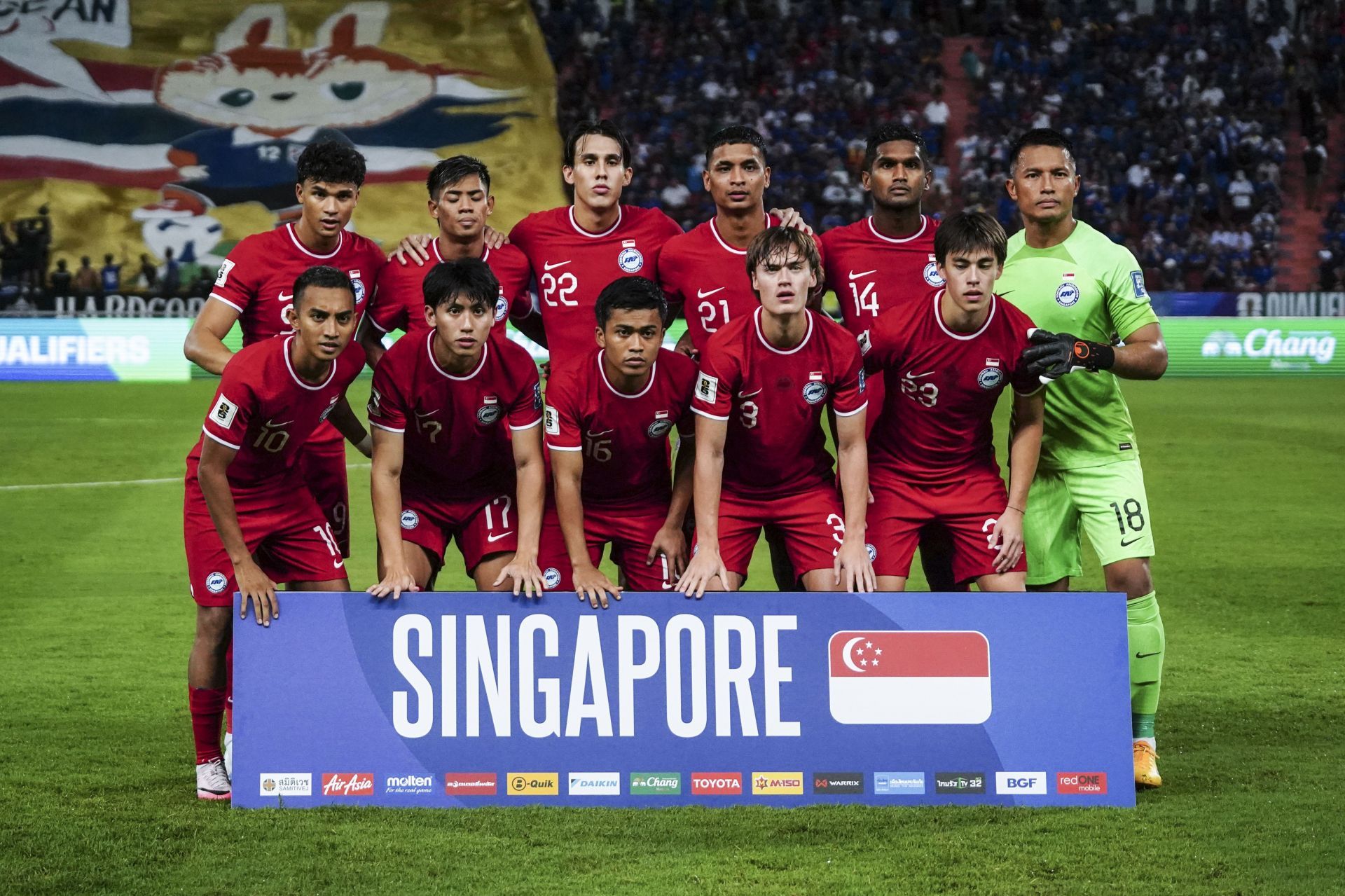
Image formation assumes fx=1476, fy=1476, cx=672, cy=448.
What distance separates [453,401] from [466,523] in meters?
0.53

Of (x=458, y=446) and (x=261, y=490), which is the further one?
(x=458, y=446)

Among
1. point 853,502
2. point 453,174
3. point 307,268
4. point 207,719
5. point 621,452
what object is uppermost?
point 453,174

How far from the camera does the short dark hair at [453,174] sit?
554cm

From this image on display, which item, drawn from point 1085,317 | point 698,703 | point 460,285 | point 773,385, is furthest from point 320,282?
point 1085,317

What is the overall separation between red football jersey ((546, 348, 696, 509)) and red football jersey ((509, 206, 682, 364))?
1.90ft

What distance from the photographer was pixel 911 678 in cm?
462

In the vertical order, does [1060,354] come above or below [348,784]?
above

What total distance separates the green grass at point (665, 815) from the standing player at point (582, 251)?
2.01m

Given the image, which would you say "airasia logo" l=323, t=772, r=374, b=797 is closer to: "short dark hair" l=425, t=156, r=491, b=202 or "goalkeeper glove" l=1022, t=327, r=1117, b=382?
"short dark hair" l=425, t=156, r=491, b=202

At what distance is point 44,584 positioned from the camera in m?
8.93

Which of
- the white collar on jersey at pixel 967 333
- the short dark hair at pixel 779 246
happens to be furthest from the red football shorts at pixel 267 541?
the white collar on jersey at pixel 967 333

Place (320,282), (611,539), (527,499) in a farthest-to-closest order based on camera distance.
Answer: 1. (611,539)
2. (527,499)
3. (320,282)

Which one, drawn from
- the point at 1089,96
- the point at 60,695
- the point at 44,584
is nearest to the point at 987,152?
the point at 1089,96

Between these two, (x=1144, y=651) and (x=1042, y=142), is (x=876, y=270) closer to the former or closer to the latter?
(x=1042, y=142)
